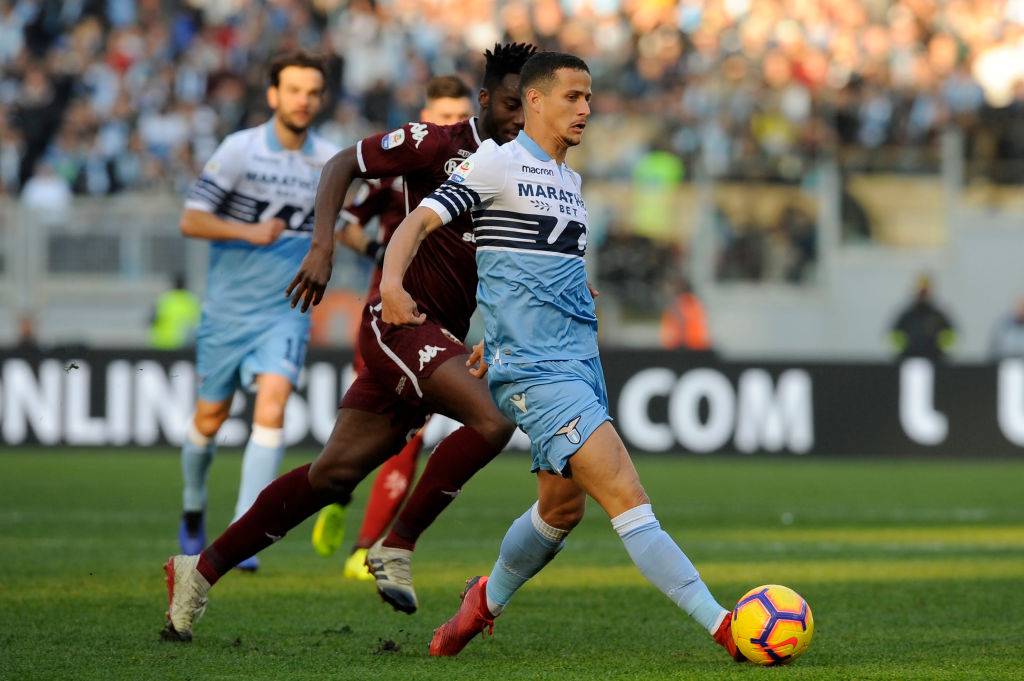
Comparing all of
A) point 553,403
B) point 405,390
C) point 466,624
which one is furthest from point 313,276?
point 466,624

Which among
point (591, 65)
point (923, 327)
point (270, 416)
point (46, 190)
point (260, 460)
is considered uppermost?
point (591, 65)

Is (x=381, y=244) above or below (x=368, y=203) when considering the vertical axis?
below

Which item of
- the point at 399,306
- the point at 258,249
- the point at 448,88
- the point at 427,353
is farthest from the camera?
the point at 258,249

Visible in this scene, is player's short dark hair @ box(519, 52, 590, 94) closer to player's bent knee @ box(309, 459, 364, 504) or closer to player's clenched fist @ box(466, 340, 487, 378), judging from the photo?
player's clenched fist @ box(466, 340, 487, 378)

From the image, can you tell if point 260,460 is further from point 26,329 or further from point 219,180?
point 26,329

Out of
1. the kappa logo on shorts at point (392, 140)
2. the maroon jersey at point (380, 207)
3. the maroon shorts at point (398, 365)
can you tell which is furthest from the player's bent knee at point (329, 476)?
the maroon jersey at point (380, 207)

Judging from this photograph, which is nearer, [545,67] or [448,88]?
[545,67]

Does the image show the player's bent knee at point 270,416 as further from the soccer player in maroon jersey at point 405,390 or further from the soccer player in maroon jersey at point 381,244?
the soccer player in maroon jersey at point 405,390

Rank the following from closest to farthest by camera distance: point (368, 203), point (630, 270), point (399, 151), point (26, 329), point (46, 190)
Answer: point (399, 151), point (368, 203), point (26, 329), point (630, 270), point (46, 190)

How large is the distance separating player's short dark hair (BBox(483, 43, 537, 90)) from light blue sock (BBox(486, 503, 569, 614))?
1706 millimetres

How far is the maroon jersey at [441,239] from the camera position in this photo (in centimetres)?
662

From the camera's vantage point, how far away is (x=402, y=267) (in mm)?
5641

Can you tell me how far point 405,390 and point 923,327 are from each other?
49.5 ft

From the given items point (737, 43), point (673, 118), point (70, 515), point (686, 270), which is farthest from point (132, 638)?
point (737, 43)
